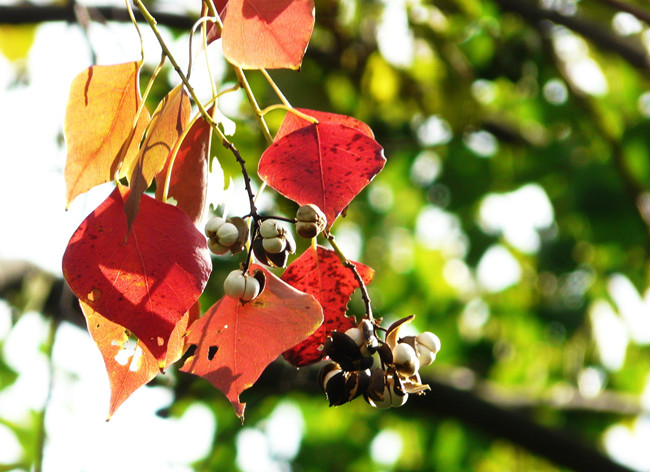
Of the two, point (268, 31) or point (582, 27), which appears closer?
point (268, 31)

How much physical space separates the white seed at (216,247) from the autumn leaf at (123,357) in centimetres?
5

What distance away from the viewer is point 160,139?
1.60ft

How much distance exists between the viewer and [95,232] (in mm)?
464

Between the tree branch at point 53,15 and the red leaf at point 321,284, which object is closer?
the red leaf at point 321,284

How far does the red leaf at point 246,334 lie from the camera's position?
18.8 inches

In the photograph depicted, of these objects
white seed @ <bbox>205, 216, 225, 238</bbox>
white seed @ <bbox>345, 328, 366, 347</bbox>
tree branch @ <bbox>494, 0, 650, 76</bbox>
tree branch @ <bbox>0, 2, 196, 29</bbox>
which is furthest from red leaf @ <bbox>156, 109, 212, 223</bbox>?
tree branch @ <bbox>494, 0, 650, 76</bbox>

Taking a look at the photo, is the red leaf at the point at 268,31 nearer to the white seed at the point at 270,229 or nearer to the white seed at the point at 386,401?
the white seed at the point at 270,229

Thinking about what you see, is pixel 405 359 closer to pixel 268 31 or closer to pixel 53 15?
pixel 268 31

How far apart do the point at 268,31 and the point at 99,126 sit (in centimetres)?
14

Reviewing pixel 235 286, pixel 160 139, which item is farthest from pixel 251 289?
pixel 160 139

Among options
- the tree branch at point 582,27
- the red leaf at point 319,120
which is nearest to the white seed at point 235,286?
the red leaf at point 319,120

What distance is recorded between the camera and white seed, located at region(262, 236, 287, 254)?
0.50 m

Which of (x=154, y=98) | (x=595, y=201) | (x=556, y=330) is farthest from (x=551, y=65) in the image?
(x=154, y=98)

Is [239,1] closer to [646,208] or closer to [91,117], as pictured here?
[91,117]
